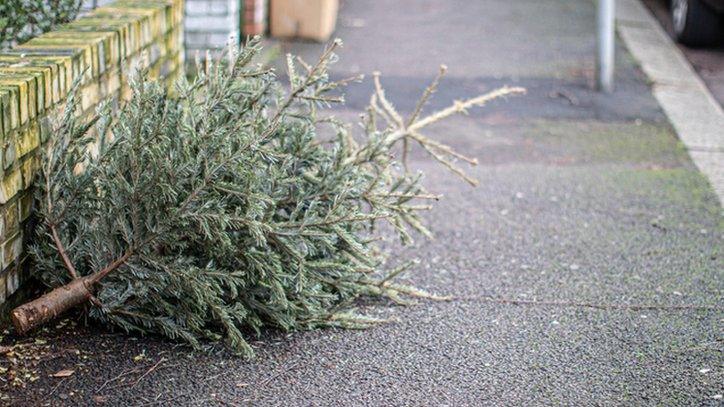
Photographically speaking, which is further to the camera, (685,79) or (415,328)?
(685,79)

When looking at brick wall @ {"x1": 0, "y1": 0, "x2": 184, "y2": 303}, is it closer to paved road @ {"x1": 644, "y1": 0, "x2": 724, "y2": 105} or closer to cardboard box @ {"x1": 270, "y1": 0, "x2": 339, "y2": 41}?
cardboard box @ {"x1": 270, "y1": 0, "x2": 339, "y2": 41}

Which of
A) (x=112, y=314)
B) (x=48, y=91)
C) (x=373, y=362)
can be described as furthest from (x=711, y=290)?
(x=48, y=91)

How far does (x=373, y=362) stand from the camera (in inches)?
153

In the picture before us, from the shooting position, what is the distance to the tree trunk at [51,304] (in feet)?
12.2

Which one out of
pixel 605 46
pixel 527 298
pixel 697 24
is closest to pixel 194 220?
pixel 527 298

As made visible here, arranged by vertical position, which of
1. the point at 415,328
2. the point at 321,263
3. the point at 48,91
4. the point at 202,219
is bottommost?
the point at 415,328

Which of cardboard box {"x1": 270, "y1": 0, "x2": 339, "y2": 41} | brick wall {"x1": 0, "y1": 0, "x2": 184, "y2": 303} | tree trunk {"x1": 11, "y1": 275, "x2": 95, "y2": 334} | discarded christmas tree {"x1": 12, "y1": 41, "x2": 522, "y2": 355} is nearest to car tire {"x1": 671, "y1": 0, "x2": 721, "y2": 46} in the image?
cardboard box {"x1": 270, "y1": 0, "x2": 339, "y2": 41}

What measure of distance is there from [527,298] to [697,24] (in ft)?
22.0

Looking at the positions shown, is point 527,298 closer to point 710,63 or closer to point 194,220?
point 194,220

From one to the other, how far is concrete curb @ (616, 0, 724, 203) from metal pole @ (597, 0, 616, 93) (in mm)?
408

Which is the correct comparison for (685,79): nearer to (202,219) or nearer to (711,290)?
(711,290)

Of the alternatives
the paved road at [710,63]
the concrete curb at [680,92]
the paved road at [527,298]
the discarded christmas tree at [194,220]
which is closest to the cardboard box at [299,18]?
the paved road at [527,298]

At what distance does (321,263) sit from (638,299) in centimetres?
146

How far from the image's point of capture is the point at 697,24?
34.1 ft
